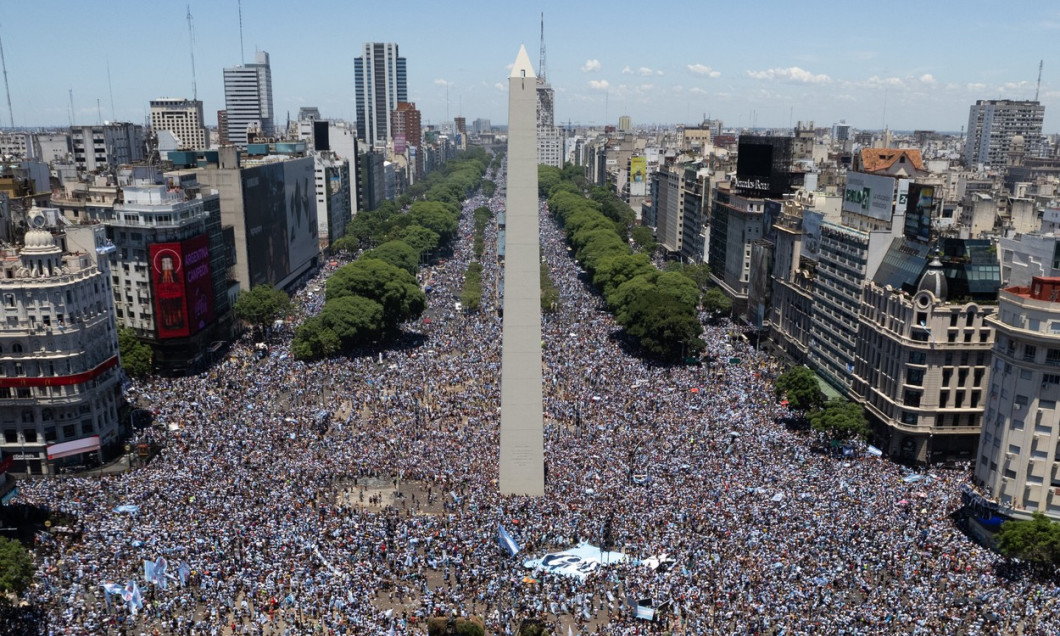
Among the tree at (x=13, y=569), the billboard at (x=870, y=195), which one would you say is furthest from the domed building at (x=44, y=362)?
the billboard at (x=870, y=195)

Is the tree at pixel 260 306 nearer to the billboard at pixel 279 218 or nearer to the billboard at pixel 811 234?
the billboard at pixel 279 218

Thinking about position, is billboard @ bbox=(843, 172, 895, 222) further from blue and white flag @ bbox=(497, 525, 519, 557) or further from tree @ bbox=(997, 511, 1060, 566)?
blue and white flag @ bbox=(497, 525, 519, 557)

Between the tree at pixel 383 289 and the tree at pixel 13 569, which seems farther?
the tree at pixel 383 289

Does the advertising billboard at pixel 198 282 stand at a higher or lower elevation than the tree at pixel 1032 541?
higher

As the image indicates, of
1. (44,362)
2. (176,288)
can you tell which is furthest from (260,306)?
(44,362)

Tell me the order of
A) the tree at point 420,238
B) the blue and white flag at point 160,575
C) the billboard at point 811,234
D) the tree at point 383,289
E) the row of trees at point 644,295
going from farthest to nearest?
the tree at point 420,238 → the tree at point 383,289 → the row of trees at point 644,295 → the billboard at point 811,234 → the blue and white flag at point 160,575

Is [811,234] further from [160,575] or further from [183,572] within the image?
[160,575]
